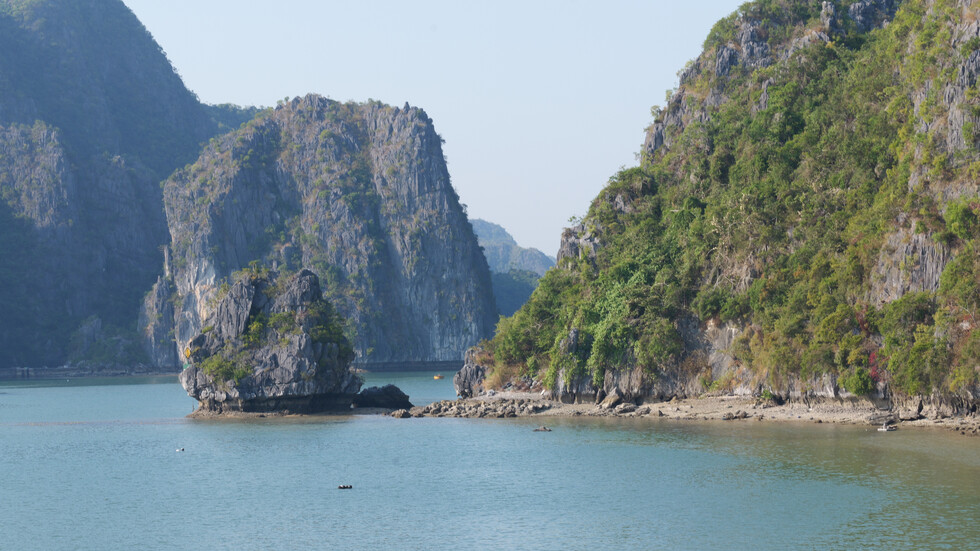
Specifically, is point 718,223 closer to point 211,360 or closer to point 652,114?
point 652,114

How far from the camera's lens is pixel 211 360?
75.7 m

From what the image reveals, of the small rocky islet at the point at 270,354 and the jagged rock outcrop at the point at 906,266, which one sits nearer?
the jagged rock outcrop at the point at 906,266

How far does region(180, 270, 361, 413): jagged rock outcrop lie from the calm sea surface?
7.12m

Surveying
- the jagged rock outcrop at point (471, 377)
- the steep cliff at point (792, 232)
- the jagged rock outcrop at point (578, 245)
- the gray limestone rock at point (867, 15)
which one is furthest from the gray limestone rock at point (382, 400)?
the gray limestone rock at point (867, 15)

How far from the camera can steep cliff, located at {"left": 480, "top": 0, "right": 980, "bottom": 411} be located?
58438mm

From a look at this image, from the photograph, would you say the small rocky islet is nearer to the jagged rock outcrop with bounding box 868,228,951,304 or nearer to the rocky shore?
the rocky shore

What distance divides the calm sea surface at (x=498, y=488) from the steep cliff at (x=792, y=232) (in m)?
6.48

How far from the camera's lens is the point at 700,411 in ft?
225

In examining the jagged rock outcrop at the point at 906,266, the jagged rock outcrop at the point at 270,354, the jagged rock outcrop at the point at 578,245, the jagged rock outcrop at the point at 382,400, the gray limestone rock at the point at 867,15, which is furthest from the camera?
the gray limestone rock at the point at 867,15

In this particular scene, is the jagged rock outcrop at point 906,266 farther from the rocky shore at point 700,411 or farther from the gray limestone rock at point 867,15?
the gray limestone rock at point 867,15

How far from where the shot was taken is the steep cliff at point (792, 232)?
192ft

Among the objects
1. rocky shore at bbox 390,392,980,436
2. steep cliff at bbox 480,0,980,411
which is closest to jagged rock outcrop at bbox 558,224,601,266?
steep cliff at bbox 480,0,980,411

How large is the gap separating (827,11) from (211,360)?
64602 mm

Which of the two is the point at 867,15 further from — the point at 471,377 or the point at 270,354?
the point at 270,354
